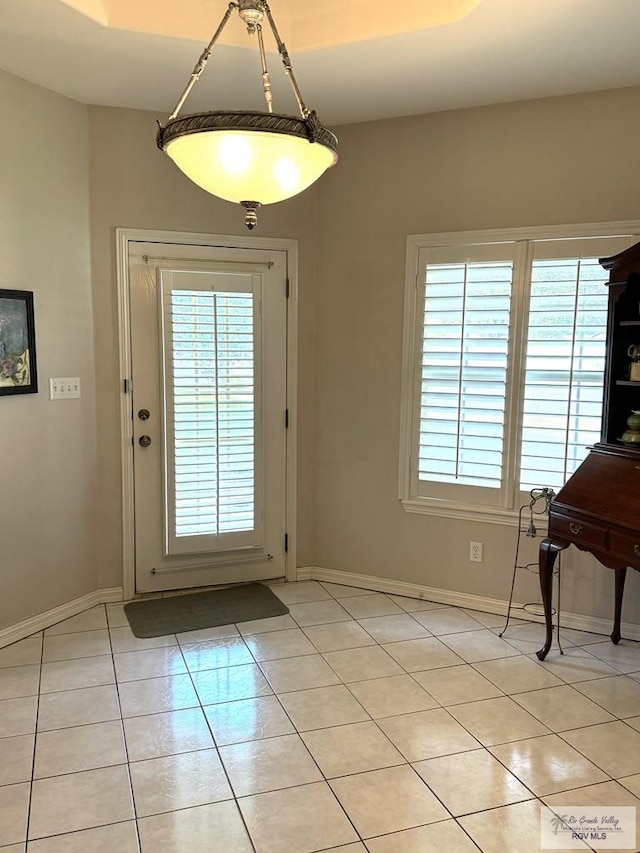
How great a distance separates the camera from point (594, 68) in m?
2.90

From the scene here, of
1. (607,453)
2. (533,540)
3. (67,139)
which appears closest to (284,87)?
(67,139)

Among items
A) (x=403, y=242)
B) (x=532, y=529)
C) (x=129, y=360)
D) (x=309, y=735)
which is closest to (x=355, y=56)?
(x=403, y=242)

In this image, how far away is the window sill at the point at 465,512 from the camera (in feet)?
11.6

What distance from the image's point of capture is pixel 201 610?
367 cm

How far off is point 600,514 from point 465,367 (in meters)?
1.09

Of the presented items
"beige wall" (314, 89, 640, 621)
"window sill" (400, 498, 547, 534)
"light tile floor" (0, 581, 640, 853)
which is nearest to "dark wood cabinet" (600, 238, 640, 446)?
"beige wall" (314, 89, 640, 621)

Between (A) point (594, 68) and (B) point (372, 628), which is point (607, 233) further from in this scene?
(B) point (372, 628)

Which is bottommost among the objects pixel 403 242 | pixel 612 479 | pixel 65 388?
pixel 612 479

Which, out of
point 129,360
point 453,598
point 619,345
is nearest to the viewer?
point 619,345

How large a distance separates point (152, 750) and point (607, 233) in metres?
2.99

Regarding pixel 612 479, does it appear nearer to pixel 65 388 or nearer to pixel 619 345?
pixel 619 345

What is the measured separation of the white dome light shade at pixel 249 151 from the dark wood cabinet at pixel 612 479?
167 cm

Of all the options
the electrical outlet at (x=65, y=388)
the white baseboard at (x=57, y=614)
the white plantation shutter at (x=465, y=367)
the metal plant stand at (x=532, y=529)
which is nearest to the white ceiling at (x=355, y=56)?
the white plantation shutter at (x=465, y=367)

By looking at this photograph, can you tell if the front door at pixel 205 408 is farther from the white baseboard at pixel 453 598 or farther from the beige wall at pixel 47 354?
the white baseboard at pixel 453 598
